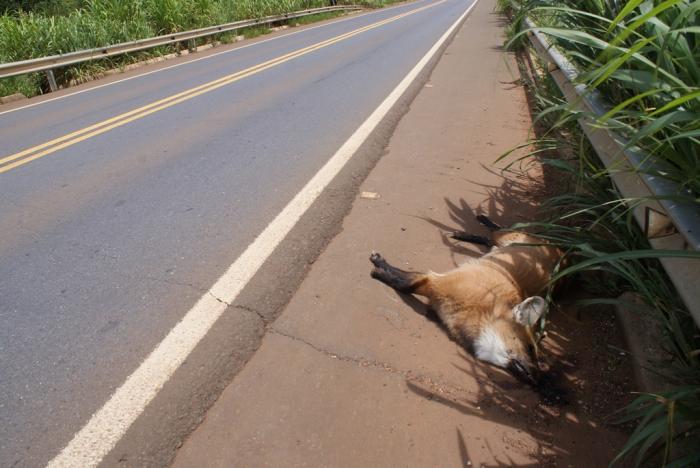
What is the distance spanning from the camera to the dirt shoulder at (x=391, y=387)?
2252 millimetres

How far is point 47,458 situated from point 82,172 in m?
4.01

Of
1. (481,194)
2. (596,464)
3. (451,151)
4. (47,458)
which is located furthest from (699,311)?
(451,151)

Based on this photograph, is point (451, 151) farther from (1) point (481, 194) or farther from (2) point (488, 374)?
(2) point (488, 374)

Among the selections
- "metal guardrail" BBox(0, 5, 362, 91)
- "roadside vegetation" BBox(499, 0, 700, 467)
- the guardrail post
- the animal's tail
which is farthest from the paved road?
the guardrail post

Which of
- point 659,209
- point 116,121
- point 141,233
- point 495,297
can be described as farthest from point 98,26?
point 659,209

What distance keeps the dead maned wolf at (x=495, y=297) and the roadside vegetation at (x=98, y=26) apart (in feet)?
37.0

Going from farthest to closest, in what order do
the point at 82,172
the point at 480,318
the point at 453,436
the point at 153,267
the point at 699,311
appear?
the point at 82,172
the point at 153,267
the point at 480,318
the point at 453,436
the point at 699,311

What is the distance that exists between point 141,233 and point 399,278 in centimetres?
217

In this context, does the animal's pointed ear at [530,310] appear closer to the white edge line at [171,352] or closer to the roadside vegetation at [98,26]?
the white edge line at [171,352]

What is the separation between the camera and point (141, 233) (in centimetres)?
407

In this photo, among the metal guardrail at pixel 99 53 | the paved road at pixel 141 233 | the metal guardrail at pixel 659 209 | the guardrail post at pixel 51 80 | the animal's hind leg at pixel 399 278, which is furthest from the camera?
the guardrail post at pixel 51 80

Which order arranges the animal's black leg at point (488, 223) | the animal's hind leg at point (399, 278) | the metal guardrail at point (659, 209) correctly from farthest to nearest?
1. the animal's black leg at point (488, 223)
2. the animal's hind leg at point (399, 278)
3. the metal guardrail at point (659, 209)

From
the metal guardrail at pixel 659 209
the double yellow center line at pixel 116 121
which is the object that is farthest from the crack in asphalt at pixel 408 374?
the double yellow center line at pixel 116 121

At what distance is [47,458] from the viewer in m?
2.19
